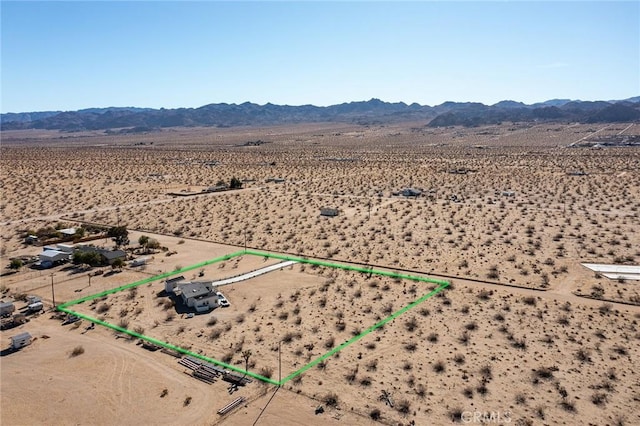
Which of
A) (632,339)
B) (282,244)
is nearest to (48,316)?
(282,244)

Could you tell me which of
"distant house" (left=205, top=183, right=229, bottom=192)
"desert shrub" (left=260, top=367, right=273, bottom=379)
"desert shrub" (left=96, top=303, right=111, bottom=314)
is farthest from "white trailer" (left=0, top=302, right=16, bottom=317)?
"distant house" (left=205, top=183, right=229, bottom=192)

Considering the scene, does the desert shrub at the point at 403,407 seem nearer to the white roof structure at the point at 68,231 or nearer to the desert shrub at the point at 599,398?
the desert shrub at the point at 599,398

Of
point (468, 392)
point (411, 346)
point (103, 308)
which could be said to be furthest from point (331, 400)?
point (103, 308)

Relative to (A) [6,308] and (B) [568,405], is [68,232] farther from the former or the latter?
(B) [568,405]

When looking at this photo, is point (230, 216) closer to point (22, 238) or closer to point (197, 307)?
point (22, 238)

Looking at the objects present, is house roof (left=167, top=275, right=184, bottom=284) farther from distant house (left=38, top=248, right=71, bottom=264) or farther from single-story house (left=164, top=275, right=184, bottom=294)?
distant house (left=38, top=248, right=71, bottom=264)

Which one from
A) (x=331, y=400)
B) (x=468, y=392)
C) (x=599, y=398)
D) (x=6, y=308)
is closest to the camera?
(x=599, y=398)

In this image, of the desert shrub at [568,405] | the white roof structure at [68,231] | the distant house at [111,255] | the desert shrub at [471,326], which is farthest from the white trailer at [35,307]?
the desert shrub at [568,405]
